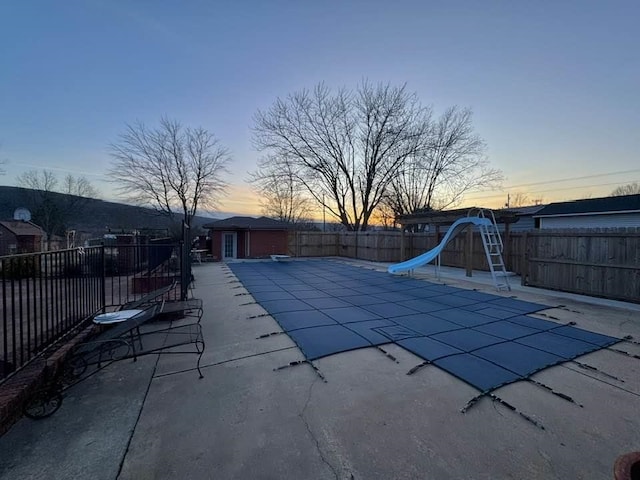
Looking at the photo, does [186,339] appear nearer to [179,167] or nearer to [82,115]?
[82,115]

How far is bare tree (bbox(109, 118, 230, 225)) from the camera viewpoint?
21328 mm

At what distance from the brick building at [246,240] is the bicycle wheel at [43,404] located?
1629cm

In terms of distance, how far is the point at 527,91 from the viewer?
34.0 feet

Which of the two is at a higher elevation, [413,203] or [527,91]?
[527,91]

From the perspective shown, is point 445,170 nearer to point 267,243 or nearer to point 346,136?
point 346,136

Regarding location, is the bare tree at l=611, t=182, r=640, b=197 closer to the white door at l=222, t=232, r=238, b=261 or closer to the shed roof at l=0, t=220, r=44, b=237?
the white door at l=222, t=232, r=238, b=261

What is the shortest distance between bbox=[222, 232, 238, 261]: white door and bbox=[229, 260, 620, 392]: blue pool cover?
12.1m

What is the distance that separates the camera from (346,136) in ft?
71.7

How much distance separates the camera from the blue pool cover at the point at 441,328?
3.47m

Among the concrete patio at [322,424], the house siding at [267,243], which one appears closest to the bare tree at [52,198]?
the house siding at [267,243]

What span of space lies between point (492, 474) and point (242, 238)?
18902mm

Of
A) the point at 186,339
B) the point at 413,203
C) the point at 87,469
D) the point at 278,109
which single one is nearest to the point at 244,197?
the point at 278,109

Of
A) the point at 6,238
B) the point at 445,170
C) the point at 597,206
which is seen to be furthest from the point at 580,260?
the point at 6,238

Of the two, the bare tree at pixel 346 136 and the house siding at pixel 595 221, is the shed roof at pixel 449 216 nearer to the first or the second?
the house siding at pixel 595 221
